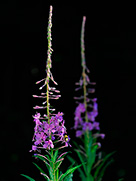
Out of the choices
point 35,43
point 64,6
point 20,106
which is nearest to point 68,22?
point 64,6

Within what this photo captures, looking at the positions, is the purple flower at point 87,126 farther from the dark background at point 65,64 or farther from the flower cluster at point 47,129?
the dark background at point 65,64

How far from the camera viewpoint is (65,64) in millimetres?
5070

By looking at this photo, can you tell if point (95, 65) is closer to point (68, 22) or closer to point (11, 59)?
point (68, 22)

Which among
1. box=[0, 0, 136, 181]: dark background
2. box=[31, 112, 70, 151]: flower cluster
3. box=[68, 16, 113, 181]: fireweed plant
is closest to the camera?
box=[31, 112, 70, 151]: flower cluster

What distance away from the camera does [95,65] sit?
5.03 m

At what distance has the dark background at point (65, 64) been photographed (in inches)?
191

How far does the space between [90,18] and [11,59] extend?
5.08ft

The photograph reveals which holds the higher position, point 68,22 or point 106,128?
point 68,22

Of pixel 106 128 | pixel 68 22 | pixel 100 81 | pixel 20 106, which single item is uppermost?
pixel 68 22

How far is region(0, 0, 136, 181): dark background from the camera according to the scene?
4852 millimetres

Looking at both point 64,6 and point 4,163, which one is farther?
point 64,6

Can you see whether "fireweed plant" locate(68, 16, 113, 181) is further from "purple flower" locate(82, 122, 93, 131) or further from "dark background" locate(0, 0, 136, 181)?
"dark background" locate(0, 0, 136, 181)

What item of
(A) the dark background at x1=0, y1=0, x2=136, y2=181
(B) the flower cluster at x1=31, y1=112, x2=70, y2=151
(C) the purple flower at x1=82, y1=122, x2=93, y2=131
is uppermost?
(A) the dark background at x1=0, y1=0, x2=136, y2=181

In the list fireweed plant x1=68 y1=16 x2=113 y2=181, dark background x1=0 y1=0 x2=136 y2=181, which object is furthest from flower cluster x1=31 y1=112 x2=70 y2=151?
dark background x1=0 y1=0 x2=136 y2=181
